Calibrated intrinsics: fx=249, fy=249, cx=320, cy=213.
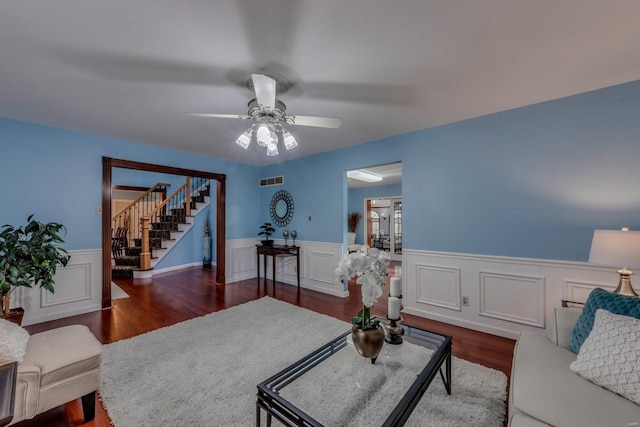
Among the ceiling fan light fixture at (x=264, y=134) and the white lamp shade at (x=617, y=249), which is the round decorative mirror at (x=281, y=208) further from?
the white lamp shade at (x=617, y=249)

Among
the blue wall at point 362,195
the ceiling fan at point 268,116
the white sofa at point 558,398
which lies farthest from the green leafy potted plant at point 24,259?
the blue wall at point 362,195

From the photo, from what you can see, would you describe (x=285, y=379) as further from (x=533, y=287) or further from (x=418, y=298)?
(x=533, y=287)

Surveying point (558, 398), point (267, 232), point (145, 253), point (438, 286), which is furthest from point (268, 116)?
point (145, 253)

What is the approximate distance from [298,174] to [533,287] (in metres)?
3.82

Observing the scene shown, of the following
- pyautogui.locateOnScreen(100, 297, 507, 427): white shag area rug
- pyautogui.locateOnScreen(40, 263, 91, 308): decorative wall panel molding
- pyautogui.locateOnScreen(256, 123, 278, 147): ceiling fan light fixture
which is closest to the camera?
pyautogui.locateOnScreen(100, 297, 507, 427): white shag area rug

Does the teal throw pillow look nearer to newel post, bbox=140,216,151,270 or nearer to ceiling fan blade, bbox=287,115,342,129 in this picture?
ceiling fan blade, bbox=287,115,342,129

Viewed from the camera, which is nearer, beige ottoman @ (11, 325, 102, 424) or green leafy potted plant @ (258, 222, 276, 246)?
beige ottoman @ (11, 325, 102, 424)

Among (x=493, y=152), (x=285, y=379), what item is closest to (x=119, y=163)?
(x=285, y=379)

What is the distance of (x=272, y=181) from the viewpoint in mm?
5348

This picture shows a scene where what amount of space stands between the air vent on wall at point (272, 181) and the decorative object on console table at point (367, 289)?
373 centimetres

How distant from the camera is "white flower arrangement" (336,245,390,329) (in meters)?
1.63

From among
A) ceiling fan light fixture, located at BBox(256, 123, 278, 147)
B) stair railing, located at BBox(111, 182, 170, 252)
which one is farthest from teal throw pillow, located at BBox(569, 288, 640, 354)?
stair railing, located at BBox(111, 182, 170, 252)

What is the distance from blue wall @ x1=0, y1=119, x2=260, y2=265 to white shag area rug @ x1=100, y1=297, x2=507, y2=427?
6.53 feet

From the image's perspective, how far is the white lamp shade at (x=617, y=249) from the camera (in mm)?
1677
